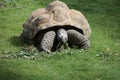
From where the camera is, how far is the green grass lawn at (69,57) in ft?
22.2

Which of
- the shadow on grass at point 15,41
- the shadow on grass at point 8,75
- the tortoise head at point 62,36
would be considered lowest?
the shadow on grass at point 15,41

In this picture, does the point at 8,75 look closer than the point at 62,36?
Yes

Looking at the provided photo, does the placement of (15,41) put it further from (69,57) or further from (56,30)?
(69,57)

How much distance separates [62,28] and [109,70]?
5.92ft

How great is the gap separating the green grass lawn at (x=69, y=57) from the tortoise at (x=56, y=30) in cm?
25

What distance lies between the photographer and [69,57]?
25.3ft

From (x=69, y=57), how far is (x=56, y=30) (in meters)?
0.99

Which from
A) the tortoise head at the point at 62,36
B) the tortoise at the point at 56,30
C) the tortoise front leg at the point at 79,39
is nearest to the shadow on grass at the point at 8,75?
the tortoise at the point at 56,30

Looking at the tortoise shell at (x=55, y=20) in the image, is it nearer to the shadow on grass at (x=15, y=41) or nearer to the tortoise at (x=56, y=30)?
the tortoise at (x=56, y=30)

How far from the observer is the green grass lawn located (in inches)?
267

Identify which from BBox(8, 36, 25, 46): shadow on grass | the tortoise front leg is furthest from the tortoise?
BBox(8, 36, 25, 46): shadow on grass

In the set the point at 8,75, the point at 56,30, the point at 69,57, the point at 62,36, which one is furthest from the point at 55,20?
the point at 8,75

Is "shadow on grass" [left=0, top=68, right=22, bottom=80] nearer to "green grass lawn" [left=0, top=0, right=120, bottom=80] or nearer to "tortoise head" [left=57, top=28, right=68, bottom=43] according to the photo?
"green grass lawn" [left=0, top=0, right=120, bottom=80]

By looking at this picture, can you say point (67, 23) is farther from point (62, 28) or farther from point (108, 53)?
point (108, 53)
